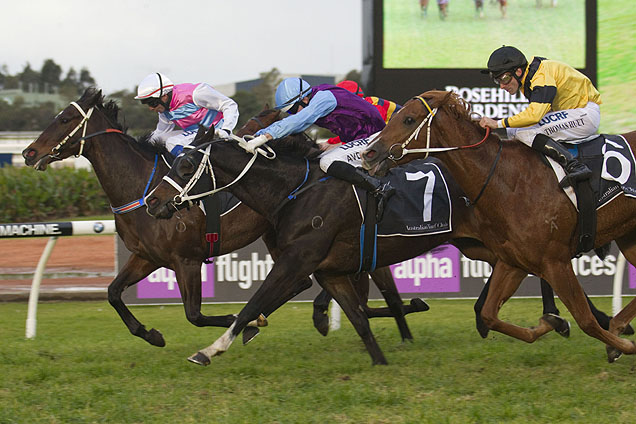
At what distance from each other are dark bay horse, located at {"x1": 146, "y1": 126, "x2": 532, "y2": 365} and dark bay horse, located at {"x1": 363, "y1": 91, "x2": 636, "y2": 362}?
1.58ft

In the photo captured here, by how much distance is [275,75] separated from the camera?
106 feet

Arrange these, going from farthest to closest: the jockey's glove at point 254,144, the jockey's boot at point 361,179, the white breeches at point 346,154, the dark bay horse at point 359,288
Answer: the dark bay horse at point 359,288 < the white breeches at point 346,154 < the jockey's boot at point 361,179 < the jockey's glove at point 254,144

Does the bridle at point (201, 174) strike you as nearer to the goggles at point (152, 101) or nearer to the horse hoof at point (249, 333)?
the horse hoof at point (249, 333)

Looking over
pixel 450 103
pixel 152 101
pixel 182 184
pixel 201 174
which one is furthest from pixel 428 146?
pixel 152 101

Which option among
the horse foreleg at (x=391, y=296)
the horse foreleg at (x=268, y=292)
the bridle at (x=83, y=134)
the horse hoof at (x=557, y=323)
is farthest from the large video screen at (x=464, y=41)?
the horse foreleg at (x=268, y=292)

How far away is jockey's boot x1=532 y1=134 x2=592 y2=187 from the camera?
4703mm

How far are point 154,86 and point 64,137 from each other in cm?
75

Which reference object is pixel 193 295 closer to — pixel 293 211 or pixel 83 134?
pixel 293 211

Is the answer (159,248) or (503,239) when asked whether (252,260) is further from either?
(503,239)

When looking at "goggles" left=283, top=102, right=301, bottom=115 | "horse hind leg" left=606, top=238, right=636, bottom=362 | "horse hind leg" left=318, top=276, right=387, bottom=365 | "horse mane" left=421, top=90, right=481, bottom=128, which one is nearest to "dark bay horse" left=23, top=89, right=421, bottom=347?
"goggles" left=283, top=102, right=301, bottom=115

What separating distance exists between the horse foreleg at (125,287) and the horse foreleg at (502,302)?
7.33 feet

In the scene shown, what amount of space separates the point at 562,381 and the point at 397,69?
628 centimetres

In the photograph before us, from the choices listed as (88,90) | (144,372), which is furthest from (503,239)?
(88,90)

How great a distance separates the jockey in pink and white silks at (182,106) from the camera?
20.1 feet
